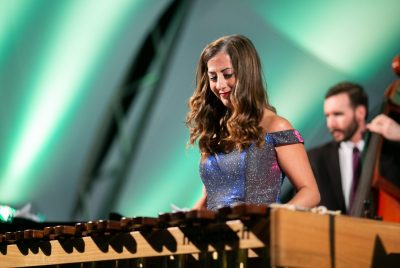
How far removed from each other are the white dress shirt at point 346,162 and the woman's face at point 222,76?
2.19 m

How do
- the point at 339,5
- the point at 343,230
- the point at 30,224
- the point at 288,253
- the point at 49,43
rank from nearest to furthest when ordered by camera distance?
1. the point at 288,253
2. the point at 343,230
3. the point at 30,224
4. the point at 339,5
5. the point at 49,43

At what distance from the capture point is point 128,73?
6.32 metres

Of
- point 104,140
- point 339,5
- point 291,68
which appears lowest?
point 104,140

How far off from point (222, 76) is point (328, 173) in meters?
2.33

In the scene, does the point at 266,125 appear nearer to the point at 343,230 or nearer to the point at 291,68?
the point at 343,230

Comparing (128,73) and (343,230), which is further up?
(128,73)

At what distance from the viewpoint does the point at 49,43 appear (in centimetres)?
605

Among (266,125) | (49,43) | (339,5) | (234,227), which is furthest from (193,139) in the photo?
(49,43)

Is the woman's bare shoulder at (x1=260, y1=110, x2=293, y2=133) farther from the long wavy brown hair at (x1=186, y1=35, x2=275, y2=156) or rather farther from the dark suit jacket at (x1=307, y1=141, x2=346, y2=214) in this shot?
the dark suit jacket at (x1=307, y1=141, x2=346, y2=214)

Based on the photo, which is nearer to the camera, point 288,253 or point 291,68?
point 288,253

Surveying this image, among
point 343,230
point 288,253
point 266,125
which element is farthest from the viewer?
point 266,125

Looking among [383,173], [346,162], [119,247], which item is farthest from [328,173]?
[119,247]

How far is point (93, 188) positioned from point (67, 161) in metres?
0.32

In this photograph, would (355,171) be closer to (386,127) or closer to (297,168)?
(386,127)
